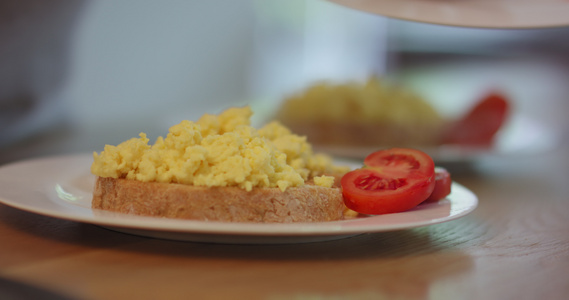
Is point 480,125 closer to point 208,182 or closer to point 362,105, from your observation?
point 362,105

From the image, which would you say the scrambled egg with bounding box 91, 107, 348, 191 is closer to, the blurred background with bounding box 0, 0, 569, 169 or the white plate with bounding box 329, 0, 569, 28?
the white plate with bounding box 329, 0, 569, 28

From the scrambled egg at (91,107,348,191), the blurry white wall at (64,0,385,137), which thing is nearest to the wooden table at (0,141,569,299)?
the scrambled egg at (91,107,348,191)

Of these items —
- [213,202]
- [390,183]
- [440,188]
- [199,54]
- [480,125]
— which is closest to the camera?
[213,202]

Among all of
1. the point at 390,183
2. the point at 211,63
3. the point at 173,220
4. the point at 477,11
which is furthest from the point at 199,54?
the point at 173,220

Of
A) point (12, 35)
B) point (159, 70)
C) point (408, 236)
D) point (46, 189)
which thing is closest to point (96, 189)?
point (46, 189)

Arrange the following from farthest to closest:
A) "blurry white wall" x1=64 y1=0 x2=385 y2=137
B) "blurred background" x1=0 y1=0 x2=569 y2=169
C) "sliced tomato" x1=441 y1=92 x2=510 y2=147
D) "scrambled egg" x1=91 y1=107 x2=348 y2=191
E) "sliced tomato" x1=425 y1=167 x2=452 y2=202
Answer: "blurry white wall" x1=64 y1=0 x2=385 y2=137
"sliced tomato" x1=441 y1=92 x2=510 y2=147
"blurred background" x1=0 y1=0 x2=569 y2=169
"sliced tomato" x1=425 y1=167 x2=452 y2=202
"scrambled egg" x1=91 y1=107 x2=348 y2=191

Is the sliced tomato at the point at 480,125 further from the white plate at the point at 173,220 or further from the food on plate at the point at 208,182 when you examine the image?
the food on plate at the point at 208,182
